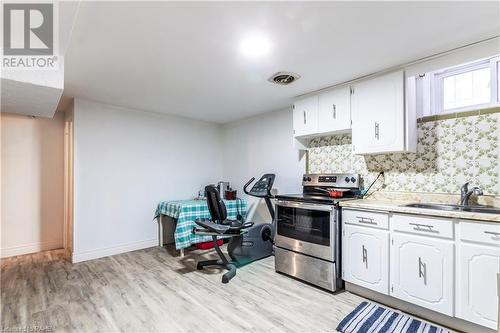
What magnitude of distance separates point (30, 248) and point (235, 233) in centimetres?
328

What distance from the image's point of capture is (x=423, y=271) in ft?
6.64

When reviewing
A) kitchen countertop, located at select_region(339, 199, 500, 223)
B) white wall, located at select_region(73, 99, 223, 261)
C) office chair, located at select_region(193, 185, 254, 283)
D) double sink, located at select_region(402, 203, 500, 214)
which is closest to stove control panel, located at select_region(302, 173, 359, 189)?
kitchen countertop, located at select_region(339, 199, 500, 223)

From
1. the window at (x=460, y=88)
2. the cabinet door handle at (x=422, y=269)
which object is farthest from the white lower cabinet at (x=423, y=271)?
the window at (x=460, y=88)

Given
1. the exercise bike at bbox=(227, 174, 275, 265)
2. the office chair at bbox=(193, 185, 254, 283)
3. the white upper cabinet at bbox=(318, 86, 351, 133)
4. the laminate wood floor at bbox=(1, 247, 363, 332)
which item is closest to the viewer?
the laminate wood floor at bbox=(1, 247, 363, 332)

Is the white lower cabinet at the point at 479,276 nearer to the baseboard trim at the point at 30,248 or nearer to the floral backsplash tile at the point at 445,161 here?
the floral backsplash tile at the point at 445,161

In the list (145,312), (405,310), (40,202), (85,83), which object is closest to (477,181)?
(405,310)

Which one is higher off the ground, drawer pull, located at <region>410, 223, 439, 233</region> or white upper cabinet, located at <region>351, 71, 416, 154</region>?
white upper cabinet, located at <region>351, 71, 416, 154</region>

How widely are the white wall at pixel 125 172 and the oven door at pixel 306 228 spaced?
2.21 m

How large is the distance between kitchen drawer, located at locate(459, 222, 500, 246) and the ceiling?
1.41m

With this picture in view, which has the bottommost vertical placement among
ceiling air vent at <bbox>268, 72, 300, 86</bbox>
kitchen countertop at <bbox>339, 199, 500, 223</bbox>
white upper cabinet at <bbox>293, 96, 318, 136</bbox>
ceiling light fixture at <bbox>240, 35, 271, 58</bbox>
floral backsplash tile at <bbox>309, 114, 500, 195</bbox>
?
kitchen countertop at <bbox>339, 199, 500, 223</bbox>

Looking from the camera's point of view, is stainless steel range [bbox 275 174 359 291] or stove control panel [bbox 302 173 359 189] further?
stove control panel [bbox 302 173 359 189]

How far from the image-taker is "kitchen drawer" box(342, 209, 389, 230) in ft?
7.44

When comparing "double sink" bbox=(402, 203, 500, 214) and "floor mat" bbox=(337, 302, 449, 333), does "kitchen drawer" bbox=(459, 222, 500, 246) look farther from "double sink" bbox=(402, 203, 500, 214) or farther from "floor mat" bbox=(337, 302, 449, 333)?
"floor mat" bbox=(337, 302, 449, 333)

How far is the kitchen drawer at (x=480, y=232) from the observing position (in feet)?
5.61
